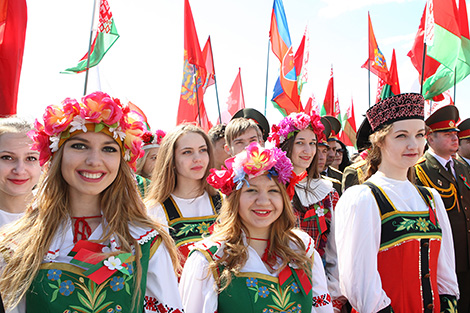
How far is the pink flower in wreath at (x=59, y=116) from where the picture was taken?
7.36ft

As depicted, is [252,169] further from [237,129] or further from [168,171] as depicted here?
[237,129]

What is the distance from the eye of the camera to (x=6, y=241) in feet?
7.18

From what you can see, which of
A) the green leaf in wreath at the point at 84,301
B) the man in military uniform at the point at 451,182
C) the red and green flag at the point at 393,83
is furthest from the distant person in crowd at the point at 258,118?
the red and green flag at the point at 393,83

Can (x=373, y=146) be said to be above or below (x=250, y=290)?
above

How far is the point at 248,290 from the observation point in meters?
2.39

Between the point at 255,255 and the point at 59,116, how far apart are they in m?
1.49

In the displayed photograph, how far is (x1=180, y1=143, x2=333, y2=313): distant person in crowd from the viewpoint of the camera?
238 cm

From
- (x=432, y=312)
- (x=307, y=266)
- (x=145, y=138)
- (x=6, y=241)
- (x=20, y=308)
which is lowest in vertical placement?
(x=432, y=312)

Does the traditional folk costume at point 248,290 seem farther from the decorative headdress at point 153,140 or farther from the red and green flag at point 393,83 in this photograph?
the red and green flag at point 393,83

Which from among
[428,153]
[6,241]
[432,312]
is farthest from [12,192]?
[428,153]

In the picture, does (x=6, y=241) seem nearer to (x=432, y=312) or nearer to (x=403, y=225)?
(x=403, y=225)

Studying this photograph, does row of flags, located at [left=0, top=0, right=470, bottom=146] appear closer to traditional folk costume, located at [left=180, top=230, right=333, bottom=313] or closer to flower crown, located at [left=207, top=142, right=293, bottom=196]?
flower crown, located at [left=207, top=142, right=293, bottom=196]

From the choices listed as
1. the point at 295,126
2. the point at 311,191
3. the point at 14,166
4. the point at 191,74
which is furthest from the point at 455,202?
the point at 191,74

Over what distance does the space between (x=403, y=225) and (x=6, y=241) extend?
262 cm
